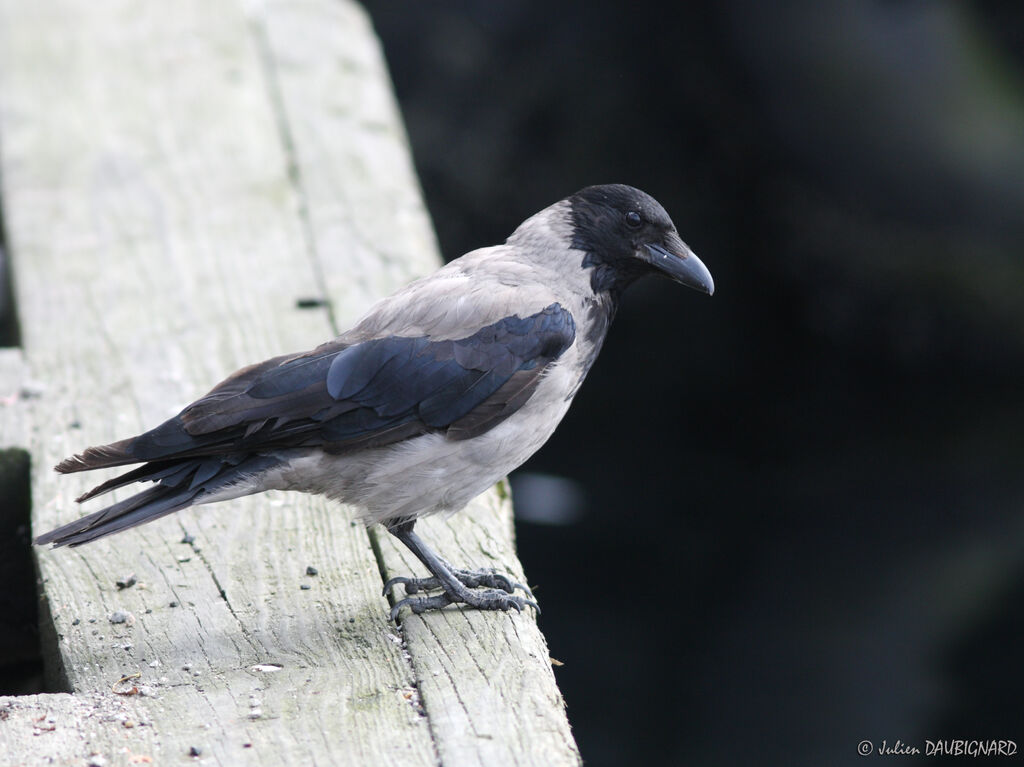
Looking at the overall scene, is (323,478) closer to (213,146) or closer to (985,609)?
(213,146)

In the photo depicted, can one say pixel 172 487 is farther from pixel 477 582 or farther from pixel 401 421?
pixel 477 582

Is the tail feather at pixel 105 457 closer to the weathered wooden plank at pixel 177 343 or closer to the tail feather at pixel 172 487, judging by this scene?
the tail feather at pixel 172 487

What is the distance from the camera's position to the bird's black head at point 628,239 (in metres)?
3.31

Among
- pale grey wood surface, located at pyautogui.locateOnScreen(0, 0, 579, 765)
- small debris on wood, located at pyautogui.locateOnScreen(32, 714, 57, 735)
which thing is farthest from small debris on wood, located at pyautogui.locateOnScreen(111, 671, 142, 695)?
small debris on wood, located at pyautogui.locateOnScreen(32, 714, 57, 735)

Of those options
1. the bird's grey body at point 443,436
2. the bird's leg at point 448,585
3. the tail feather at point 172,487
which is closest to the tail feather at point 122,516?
the tail feather at point 172,487

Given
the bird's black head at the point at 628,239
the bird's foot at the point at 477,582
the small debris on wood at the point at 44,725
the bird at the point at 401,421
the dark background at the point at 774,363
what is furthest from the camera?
the dark background at the point at 774,363

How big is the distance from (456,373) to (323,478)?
0.40m

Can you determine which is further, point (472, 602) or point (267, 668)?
point (472, 602)

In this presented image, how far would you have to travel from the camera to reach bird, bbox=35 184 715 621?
9.07 feet

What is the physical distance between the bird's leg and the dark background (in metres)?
3.01

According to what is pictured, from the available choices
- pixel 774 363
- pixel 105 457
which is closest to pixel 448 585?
pixel 105 457

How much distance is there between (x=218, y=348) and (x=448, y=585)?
1.36 meters

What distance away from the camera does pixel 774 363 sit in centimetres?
809

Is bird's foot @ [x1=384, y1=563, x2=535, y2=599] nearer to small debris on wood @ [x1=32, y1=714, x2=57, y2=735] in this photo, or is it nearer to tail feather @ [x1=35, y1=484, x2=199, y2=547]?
tail feather @ [x1=35, y1=484, x2=199, y2=547]
